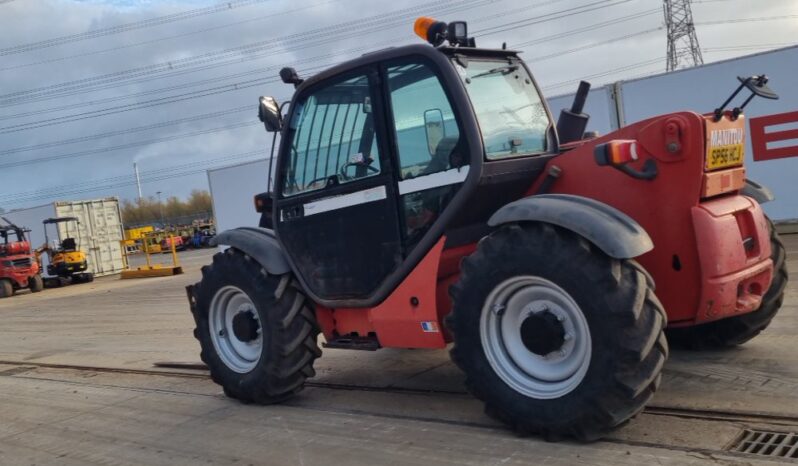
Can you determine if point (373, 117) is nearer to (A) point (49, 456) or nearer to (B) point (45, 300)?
(A) point (49, 456)

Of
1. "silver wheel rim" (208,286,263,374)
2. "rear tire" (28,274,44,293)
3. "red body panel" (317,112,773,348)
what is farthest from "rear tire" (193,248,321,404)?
"rear tire" (28,274,44,293)

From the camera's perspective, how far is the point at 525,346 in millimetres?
4199

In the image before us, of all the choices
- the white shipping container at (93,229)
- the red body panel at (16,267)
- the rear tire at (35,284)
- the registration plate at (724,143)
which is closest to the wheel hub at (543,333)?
the registration plate at (724,143)

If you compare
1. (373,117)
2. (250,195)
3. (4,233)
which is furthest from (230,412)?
(4,233)

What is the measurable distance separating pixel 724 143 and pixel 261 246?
3384 mm

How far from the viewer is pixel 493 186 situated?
453 centimetres

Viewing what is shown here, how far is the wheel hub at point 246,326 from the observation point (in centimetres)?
579

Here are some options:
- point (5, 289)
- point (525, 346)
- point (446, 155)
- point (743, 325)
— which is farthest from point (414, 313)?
point (5, 289)

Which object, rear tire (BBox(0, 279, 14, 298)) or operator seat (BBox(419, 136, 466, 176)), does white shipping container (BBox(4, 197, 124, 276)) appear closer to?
rear tire (BBox(0, 279, 14, 298))

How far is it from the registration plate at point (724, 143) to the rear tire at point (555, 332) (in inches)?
35.8

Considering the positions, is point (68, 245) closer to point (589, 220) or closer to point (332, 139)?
point (332, 139)

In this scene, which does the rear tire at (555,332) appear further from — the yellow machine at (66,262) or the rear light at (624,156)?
the yellow machine at (66,262)

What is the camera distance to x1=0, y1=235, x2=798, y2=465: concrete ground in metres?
4.03

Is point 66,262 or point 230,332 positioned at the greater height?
point 66,262
